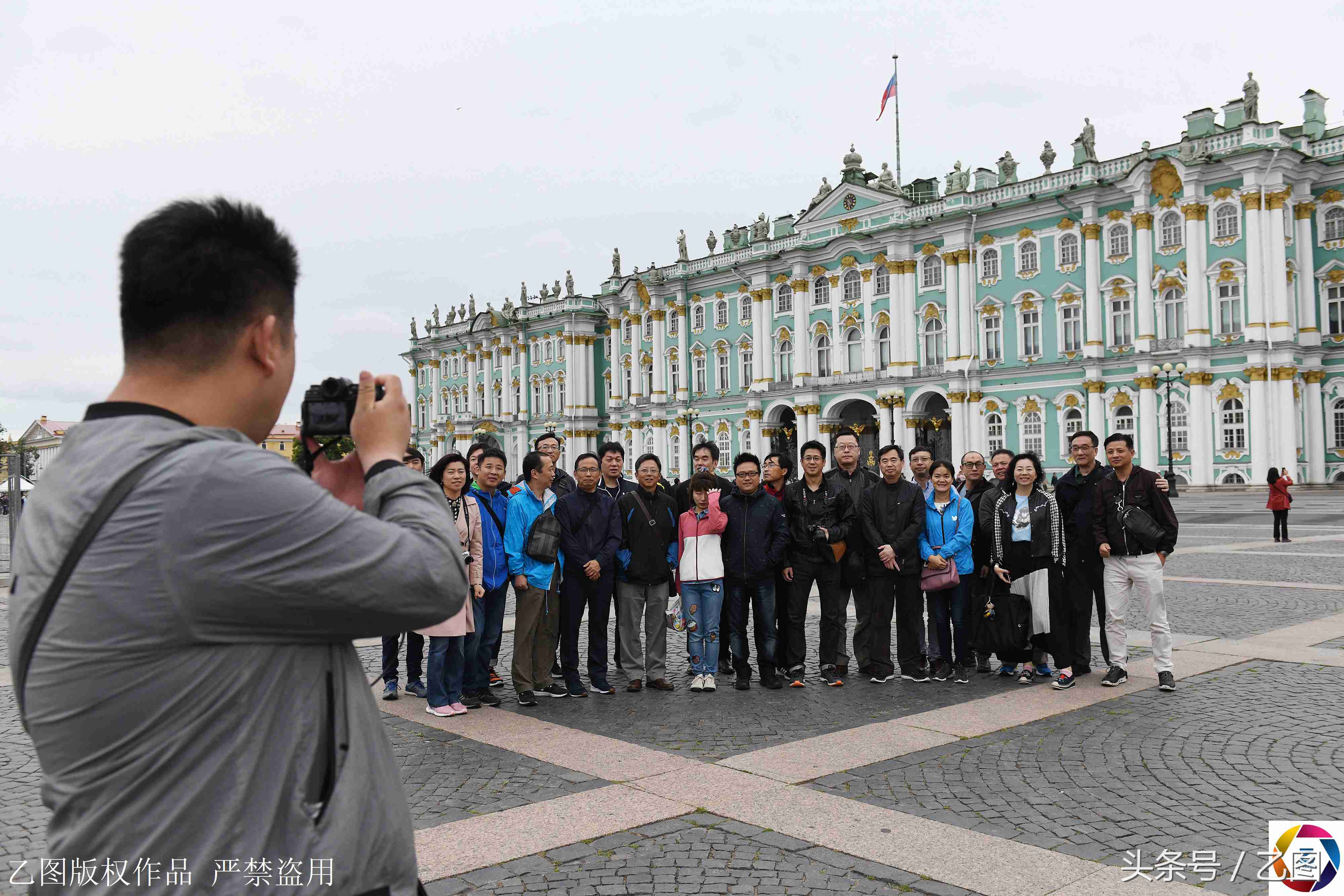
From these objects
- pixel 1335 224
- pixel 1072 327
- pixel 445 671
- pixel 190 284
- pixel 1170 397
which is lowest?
pixel 445 671

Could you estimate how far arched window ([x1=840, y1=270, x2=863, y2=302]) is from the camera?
50312 millimetres

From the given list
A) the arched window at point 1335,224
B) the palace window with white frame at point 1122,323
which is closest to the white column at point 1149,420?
the palace window with white frame at point 1122,323

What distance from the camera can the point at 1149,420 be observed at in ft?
131

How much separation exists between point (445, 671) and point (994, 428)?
40699 millimetres

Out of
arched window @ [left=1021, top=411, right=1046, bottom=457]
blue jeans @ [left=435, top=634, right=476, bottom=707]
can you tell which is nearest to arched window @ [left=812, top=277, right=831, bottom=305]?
arched window @ [left=1021, top=411, right=1046, bottom=457]

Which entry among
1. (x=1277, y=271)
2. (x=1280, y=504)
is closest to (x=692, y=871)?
(x=1280, y=504)

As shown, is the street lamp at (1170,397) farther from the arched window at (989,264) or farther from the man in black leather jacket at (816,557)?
the man in black leather jacket at (816,557)

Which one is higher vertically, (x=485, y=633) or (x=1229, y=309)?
(x=1229, y=309)

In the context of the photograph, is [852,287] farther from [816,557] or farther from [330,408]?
→ [330,408]

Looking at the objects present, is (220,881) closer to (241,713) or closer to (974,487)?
(241,713)

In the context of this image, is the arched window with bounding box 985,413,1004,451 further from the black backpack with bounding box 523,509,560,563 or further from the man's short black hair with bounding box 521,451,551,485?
the black backpack with bounding box 523,509,560,563

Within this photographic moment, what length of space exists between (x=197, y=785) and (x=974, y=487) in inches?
345

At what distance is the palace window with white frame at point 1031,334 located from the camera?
43969 millimetres

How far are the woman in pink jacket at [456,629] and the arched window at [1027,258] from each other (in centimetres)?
4020
